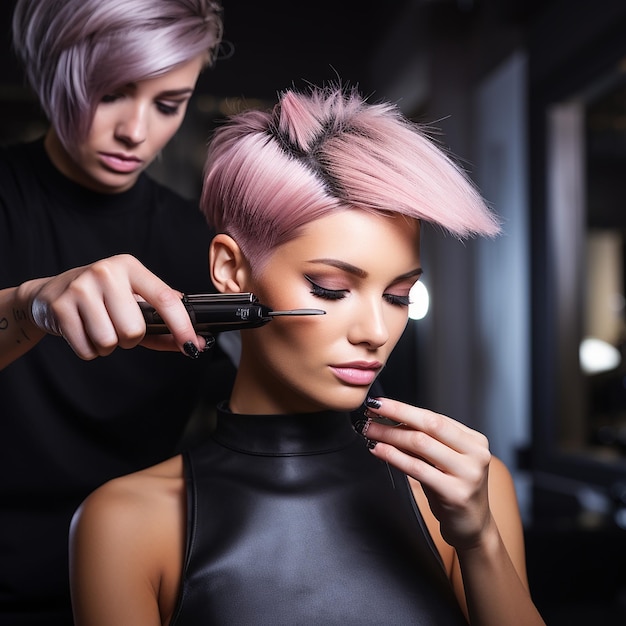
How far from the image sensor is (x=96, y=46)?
1065 mm

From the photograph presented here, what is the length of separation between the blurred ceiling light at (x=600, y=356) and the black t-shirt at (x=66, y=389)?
2.02 metres

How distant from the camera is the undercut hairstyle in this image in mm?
844

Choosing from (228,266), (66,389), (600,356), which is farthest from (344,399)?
(600,356)

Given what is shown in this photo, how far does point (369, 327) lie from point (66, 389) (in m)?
0.53

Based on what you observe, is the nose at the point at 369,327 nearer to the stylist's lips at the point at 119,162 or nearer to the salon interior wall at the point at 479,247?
the stylist's lips at the point at 119,162

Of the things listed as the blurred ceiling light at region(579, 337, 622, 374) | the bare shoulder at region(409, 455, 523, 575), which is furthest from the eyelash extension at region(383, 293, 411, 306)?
the blurred ceiling light at region(579, 337, 622, 374)

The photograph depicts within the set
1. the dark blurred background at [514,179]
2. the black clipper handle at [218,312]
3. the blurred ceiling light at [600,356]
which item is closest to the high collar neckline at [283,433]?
the black clipper handle at [218,312]

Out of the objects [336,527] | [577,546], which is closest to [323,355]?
[336,527]

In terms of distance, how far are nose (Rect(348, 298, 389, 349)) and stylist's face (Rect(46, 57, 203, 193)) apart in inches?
18.2

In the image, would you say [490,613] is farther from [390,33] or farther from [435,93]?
[390,33]

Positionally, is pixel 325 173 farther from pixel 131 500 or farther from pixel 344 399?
pixel 131 500

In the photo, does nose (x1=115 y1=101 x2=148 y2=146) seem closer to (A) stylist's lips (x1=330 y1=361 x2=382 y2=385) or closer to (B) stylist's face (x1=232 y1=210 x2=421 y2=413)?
(B) stylist's face (x1=232 y1=210 x2=421 y2=413)

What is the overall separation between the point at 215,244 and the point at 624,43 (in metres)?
1.58

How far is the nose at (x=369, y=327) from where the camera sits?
83 centimetres
